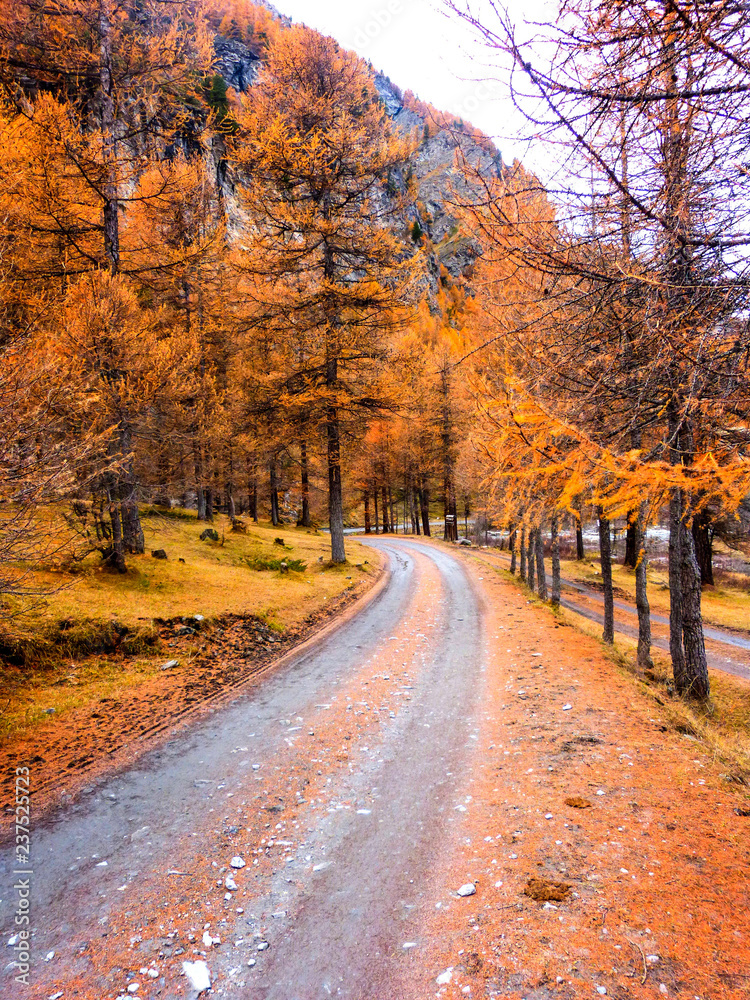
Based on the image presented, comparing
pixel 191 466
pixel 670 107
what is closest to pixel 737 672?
pixel 670 107

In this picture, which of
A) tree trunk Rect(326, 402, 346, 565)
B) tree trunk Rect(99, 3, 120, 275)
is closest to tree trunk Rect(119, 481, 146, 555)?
tree trunk Rect(99, 3, 120, 275)

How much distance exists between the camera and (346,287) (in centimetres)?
1517

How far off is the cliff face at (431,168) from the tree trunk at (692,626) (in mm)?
6151

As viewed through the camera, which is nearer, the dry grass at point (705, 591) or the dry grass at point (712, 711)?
the dry grass at point (712, 711)

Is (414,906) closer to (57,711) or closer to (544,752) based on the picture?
(544,752)

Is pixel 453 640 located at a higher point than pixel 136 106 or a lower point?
lower

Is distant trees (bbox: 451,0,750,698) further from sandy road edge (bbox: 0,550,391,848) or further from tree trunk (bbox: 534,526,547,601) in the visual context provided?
tree trunk (bbox: 534,526,547,601)

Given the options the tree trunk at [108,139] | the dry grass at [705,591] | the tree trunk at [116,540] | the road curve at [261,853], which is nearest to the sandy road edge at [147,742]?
the road curve at [261,853]

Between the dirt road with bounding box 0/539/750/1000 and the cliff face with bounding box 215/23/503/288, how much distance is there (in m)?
4.39

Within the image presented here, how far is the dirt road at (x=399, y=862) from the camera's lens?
255 cm

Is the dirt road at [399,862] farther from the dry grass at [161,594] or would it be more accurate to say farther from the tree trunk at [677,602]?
the tree trunk at [677,602]

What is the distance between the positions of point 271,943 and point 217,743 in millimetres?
2741

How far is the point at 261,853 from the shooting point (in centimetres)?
358

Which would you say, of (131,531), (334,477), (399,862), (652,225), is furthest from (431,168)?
(334,477)
